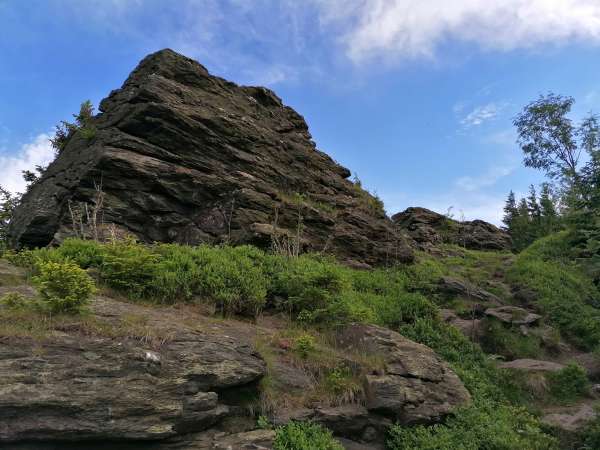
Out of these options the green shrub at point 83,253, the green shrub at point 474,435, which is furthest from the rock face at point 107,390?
the green shrub at point 83,253

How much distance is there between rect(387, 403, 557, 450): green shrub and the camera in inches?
276

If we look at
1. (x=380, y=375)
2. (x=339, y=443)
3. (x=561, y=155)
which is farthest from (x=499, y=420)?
(x=561, y=155)

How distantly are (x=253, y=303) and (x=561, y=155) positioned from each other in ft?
106

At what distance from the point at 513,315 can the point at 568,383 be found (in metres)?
3.51

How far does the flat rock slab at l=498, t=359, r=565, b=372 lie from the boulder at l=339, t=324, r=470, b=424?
117 inches

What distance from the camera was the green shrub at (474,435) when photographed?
23.0 ft

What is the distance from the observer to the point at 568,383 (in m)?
10.6

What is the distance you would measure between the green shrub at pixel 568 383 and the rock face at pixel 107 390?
855 cm

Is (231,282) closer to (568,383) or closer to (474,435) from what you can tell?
(474,435)

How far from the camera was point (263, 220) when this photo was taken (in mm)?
15109

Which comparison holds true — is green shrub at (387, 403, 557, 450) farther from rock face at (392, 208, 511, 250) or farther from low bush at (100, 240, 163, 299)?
rock face at (392, 208, 511, 250)

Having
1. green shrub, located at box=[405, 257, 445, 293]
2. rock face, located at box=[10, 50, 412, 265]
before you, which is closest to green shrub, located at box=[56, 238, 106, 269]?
rock face, located at box=[10, 50, 412, 265]

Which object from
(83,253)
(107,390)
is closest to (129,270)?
(83,253)

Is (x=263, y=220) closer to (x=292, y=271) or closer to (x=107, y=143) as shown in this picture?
(x=292, y=271)
